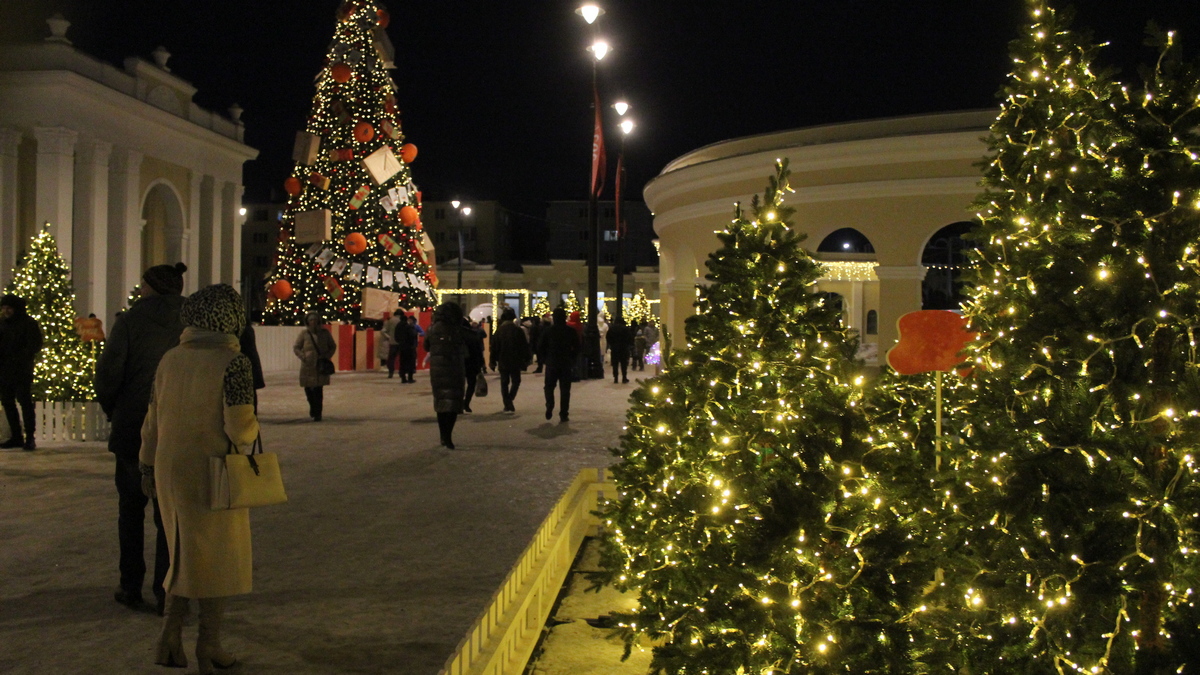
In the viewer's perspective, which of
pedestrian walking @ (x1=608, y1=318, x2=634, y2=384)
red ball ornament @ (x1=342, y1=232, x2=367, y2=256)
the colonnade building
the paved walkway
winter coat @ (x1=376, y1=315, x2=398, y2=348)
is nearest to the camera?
the paved walkway

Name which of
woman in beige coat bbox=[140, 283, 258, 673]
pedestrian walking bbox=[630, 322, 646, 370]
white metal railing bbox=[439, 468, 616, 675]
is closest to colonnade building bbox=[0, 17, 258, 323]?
pedestrian walking bbox=[630, 322, 646, 370]

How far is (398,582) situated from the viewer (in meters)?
5.84

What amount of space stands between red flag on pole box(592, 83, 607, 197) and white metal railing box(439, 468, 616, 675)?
1188 centimetres

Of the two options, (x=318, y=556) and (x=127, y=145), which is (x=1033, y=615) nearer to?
(x=318, y=556)

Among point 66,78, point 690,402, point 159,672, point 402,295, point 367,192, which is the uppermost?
point 66,78

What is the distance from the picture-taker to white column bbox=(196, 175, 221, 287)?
35094 millimetres

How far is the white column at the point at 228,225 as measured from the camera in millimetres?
36781

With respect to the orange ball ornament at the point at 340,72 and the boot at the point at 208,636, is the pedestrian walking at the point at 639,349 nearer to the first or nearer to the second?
the orange ball ornament at the point at 340,72

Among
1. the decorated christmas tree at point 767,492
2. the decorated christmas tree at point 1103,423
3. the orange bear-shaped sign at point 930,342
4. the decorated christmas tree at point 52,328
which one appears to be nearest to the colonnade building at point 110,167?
the decorated christmas tree at point 52,328

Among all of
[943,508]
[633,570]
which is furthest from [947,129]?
[943,508]

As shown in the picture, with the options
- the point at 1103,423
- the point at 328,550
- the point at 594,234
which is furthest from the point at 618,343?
the point at 1103,423

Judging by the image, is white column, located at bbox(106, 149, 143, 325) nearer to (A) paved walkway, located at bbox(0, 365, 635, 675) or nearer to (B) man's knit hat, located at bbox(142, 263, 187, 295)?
(A) paved walkway, located at bbox(0, 365, 635, 675)

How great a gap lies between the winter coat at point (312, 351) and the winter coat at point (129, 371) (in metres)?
8.96

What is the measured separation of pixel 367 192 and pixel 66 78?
941 centimetres
